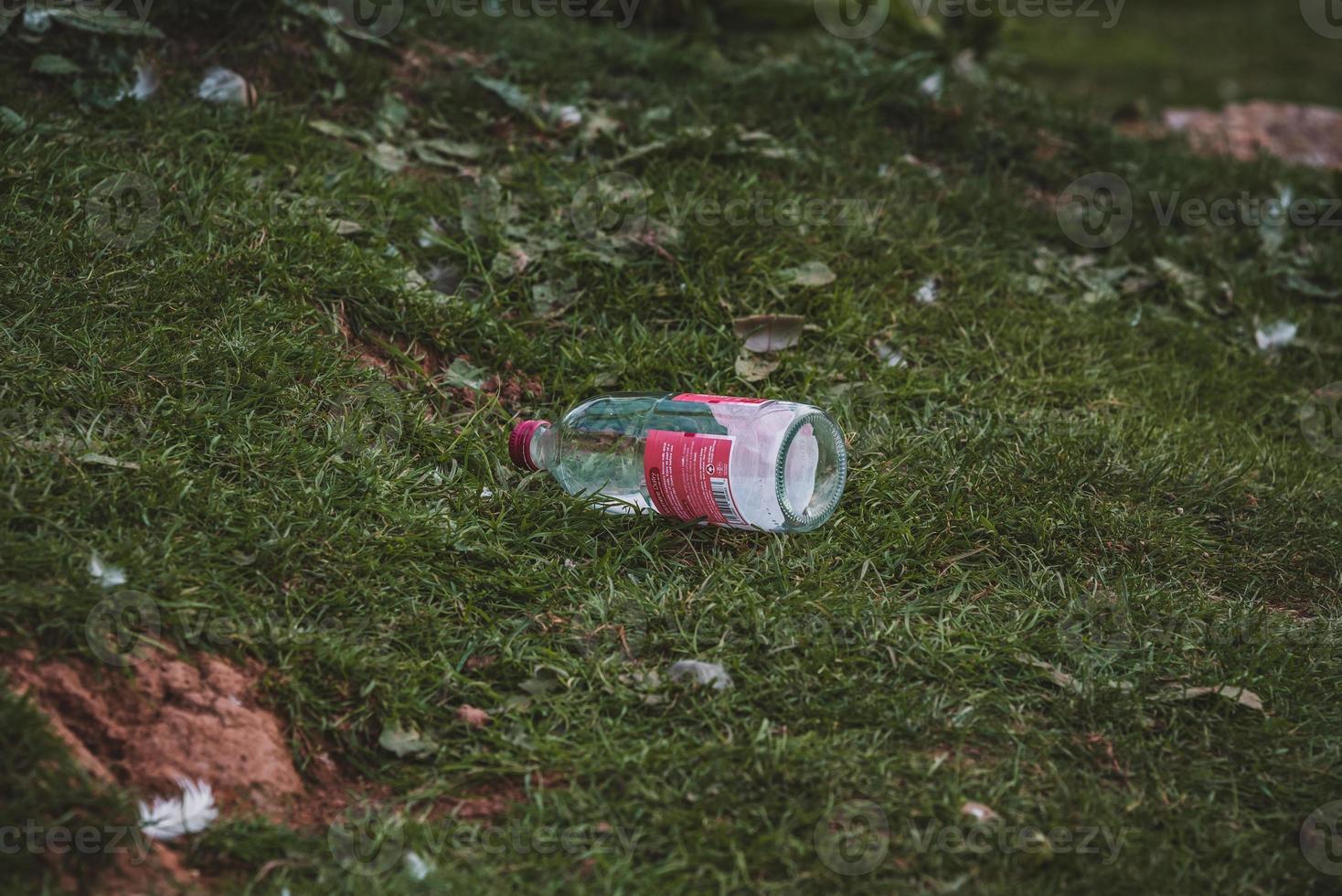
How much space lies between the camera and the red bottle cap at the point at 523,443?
286 cm

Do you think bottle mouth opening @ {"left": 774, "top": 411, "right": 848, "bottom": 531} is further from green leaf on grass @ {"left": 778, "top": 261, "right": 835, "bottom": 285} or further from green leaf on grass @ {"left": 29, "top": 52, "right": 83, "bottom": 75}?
green leaf on grass @ {"left": 29, "top": 52, "right": 83, "bottom": 75}

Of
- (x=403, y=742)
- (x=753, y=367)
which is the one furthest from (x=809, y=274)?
(x=403, y=742)

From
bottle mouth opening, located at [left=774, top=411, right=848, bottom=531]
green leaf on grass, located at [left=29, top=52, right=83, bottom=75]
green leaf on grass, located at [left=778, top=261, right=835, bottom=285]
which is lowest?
bottle mouth opening, located at [left=774, top=411, right=848, bottom=531]

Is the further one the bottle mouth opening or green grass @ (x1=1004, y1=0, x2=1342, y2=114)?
green grass @ (x1=1004, y1=0, x2=1342, y2=114)

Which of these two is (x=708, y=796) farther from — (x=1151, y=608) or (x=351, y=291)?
(x=351, y=291)

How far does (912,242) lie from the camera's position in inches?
156

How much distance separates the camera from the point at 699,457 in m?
2.62

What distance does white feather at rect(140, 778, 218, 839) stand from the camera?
1957mm

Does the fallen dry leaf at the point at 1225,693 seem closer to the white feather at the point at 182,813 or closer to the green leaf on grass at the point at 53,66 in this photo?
the white feather at the point at 182,813

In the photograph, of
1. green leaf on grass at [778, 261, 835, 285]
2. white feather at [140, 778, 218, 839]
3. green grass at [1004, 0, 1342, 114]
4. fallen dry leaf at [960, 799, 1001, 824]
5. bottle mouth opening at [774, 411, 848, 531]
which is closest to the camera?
white feather at [140, 778, 218, 839]

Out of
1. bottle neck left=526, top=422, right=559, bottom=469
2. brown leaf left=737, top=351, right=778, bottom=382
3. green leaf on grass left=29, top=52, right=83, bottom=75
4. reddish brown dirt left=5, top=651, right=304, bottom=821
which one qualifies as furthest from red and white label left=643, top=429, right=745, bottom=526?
green leaf on grass left=29, top=52, right=83, bottom=75

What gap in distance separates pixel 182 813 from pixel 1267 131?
601 centimetres

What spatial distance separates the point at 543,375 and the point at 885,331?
1.08m

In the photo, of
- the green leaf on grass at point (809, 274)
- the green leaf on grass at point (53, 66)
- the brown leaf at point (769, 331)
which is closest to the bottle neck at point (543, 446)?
the brown leaf at point (769, 331)
